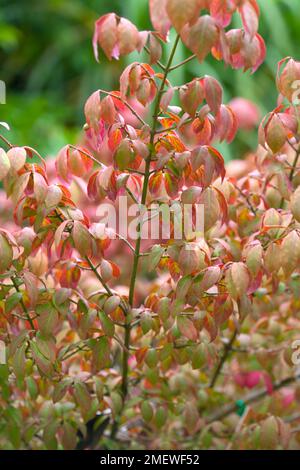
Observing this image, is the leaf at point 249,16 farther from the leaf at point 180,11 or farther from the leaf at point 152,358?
the leaf at point 152,358

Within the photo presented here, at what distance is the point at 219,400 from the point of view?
5.01 feet

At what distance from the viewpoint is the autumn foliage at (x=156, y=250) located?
1.03 meters

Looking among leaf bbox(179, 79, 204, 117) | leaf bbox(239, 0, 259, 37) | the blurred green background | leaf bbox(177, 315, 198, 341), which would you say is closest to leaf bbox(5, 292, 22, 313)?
leaf bbox(177, 315, 198, 341)

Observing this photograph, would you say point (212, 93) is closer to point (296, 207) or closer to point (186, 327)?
point (296, 207)

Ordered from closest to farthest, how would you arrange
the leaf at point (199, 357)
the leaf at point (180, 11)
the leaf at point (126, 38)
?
the leaf at point (180, 11) < the leaf at point (126, 38) < the leaf at point (199, 357)

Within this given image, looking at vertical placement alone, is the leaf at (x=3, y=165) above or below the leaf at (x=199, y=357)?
above

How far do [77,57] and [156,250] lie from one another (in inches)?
153

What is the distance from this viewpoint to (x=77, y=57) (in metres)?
4.75

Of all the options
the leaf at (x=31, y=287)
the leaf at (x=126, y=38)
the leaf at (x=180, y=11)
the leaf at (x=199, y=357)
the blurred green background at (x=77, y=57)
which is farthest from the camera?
the blurred green background at (x=77, y=57)

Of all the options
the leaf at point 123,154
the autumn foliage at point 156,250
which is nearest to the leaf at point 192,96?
the autumn foliage at point 156,250

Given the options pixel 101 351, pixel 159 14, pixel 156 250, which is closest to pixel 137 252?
pixel 156 250

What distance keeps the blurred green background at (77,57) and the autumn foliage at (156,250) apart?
279 cm

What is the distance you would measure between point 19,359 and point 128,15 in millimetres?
3714
